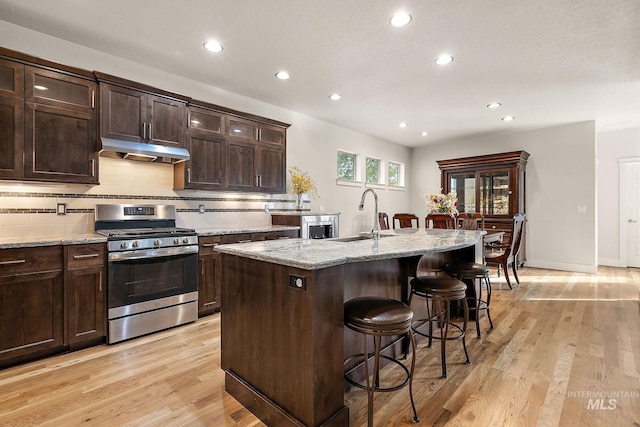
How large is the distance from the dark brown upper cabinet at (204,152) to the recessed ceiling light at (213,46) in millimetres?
696

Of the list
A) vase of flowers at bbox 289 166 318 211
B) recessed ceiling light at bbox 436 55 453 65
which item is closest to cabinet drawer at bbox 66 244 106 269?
vase of flowers at bbox 289 166 318 211

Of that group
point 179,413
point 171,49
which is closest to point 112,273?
point 179,413

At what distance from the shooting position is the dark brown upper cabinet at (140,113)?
293 centimetres

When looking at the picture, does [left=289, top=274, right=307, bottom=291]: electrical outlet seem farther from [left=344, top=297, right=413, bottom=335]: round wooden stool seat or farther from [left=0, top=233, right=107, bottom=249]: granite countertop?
[left=0, top=233, right=107, bottom=249]: granite countertop

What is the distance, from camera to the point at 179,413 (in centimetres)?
182

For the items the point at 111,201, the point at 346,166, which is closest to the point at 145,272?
the point at 111,201

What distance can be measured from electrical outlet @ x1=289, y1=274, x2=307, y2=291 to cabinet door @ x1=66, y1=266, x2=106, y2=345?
2.06 meters

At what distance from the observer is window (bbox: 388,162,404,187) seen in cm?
757

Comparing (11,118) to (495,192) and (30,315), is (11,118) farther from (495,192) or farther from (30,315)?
(495,192)

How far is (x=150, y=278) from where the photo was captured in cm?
296

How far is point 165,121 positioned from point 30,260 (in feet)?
5.64

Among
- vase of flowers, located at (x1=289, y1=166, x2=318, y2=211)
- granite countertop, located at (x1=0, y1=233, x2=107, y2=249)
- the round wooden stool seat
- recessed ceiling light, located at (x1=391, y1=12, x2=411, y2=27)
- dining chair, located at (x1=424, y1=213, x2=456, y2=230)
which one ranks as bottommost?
the round wooden stool seat

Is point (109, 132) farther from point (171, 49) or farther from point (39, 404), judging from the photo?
point (39, 404)

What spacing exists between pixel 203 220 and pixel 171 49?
193cm
